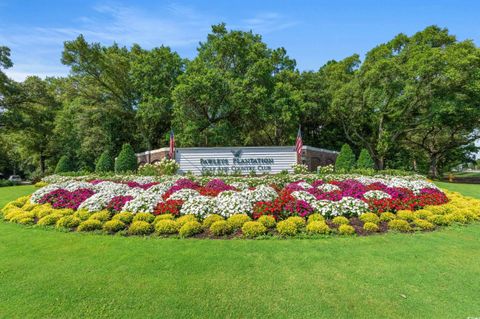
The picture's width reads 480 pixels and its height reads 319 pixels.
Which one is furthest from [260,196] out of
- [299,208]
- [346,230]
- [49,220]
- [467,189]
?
[467,189]

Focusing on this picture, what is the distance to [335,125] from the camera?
28.2 metres

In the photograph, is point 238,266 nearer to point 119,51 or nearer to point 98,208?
point 98,208

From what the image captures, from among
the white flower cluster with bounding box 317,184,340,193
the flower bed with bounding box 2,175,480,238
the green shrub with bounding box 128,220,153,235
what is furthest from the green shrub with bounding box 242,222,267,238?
Result: the white flower cluster with bounding box 317,184,340,193

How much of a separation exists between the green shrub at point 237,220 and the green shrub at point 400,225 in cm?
323

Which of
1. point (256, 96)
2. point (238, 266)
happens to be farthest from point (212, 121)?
point (238, 266)

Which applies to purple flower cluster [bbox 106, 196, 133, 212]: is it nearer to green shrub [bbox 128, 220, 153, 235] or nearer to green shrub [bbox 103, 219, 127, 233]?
green shrub [bbox 103, 219, 127, 233]

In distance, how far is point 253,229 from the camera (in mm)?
5352

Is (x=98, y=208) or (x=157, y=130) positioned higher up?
(x=157, y=130)

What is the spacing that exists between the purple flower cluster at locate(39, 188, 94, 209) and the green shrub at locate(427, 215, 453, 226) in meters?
9.42

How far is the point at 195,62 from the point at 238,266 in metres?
20.5

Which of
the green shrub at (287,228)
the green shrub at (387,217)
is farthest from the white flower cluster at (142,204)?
the green shrub at (387,217)

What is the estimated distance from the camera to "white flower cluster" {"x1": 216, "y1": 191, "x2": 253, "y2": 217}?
620 centimetres

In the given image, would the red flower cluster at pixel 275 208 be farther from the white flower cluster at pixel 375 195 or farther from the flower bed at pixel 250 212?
the white flower cluster at pixel 375 195

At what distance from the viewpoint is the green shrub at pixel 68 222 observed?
6.15 metres
